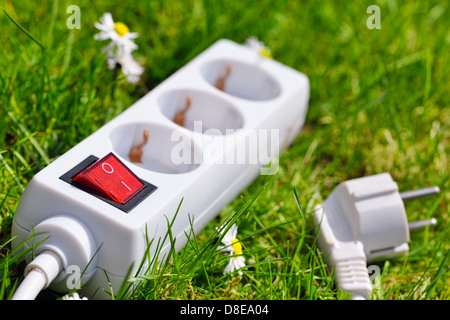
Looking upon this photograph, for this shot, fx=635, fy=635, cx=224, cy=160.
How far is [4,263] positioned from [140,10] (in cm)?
82

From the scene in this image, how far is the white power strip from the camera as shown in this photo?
0.85m

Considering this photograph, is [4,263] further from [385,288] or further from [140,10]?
[140,10]

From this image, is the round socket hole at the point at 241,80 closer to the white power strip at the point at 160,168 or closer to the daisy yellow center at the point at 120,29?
the white power strip at the point at 160,168

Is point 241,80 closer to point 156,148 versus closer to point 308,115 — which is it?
point 308,115

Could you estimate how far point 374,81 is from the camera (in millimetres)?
1409

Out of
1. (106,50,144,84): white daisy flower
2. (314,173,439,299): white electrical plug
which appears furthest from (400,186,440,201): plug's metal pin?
(106,50,144,84): white daisy flower

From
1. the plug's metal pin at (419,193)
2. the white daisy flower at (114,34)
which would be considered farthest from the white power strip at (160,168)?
the plug's metal pin at (419,193)

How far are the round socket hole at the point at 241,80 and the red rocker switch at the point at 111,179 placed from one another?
0.40 metres

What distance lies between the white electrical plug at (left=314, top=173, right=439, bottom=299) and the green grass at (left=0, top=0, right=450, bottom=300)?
0.11 ft

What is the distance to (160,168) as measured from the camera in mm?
1051

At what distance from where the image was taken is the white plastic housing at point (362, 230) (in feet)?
3.32

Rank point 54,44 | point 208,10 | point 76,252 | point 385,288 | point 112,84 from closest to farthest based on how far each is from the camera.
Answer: point 76,252, point 385,288, point 112,84, point 54,44, point 208,10

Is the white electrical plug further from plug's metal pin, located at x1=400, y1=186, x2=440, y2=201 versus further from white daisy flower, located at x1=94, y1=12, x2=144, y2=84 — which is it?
white daisy flower, located at x1=94, y1=12, x2=144, y2=84
